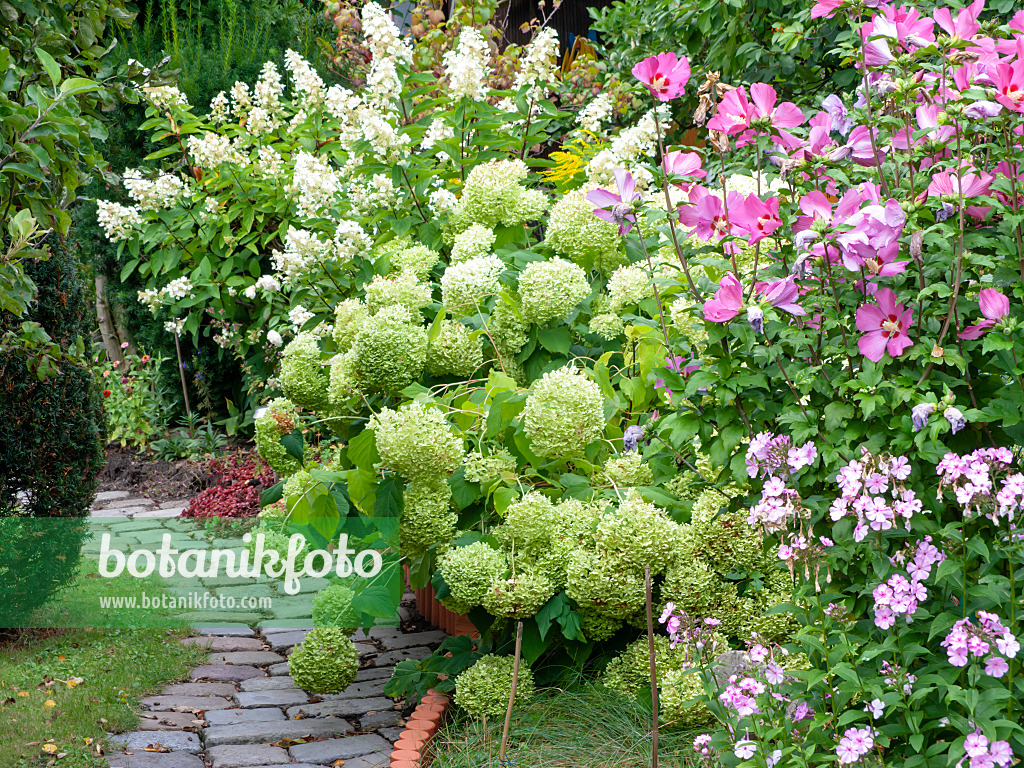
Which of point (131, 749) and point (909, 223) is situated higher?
point (909, 223)

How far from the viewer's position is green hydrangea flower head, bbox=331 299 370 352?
10.5ft

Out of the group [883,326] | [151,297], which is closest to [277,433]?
[883,326]

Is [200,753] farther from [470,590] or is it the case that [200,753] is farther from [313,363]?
[313,363]

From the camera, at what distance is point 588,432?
8.59 feet

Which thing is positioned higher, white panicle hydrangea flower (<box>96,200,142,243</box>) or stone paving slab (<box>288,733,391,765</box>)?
white panicle hydrangea flower (<box>96,200,142,243</box>)

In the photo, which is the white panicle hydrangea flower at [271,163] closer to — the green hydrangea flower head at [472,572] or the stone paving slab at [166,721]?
the stone paving slab at [166,721]

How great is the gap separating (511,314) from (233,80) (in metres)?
5.15

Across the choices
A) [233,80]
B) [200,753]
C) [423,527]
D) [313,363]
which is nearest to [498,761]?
[423,527]

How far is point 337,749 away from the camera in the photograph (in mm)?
2986

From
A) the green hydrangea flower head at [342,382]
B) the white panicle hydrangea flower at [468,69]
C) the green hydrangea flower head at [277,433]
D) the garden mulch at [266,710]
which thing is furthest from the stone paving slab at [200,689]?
the white panicle hydrangea flower at [468,69]

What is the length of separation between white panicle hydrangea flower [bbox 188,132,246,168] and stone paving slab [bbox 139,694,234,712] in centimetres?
310

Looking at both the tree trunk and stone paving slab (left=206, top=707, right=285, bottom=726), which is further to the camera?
the tree trunk

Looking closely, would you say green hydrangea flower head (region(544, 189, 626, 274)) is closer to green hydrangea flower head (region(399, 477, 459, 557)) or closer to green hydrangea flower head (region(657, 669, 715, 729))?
green hydrangea flower head (region(399, 477, 459, 557))
